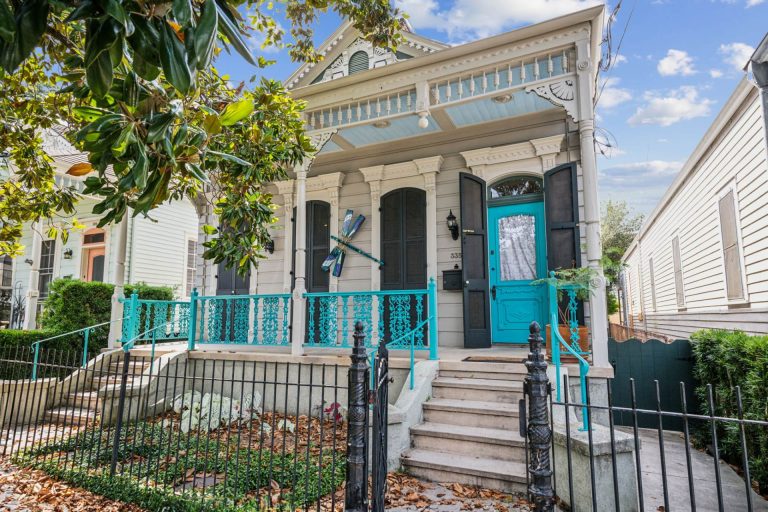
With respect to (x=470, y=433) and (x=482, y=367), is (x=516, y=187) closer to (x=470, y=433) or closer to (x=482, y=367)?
(x=482, y=367)

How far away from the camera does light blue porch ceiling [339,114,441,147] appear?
6.89m

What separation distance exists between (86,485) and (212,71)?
12.9 feet

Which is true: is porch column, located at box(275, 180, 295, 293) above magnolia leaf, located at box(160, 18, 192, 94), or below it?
above

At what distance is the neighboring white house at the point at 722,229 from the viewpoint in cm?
626

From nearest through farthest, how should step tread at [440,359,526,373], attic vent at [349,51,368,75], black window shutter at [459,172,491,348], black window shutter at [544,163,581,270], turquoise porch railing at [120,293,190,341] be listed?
step tread at [440,359,526,373] < black window shutter at [544,163,581,270] < black window shutter at [459,172,491,348] < turquoise porch railing at [120,293,190,341] < attic vent at [349,51,368,75]

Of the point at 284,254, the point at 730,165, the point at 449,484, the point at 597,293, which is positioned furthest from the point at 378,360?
the point at 730,165

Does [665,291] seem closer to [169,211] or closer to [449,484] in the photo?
[449,484]

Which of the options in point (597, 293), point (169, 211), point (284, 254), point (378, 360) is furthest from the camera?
point (169, 211)

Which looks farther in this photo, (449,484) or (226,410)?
(226,410)

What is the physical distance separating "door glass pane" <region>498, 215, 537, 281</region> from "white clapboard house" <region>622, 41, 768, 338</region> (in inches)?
63.3

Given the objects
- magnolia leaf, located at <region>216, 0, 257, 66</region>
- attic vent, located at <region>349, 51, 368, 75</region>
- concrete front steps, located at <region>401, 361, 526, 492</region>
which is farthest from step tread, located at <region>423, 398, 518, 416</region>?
attic vent, located at <region>349, 51, 368, 75</region>

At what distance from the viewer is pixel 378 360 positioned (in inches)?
117

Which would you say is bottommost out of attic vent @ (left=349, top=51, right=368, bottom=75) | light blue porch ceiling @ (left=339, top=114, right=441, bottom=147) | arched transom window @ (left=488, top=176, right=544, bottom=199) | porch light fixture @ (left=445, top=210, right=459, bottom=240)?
porch light fixture @ (left=445, top=210, right=459, bottom=240)

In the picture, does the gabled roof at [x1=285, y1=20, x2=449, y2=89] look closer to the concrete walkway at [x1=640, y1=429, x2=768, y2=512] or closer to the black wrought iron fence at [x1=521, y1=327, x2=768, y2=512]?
the black wrought iron fence at [x1=521, y1=327, x2=768, y2=512]
